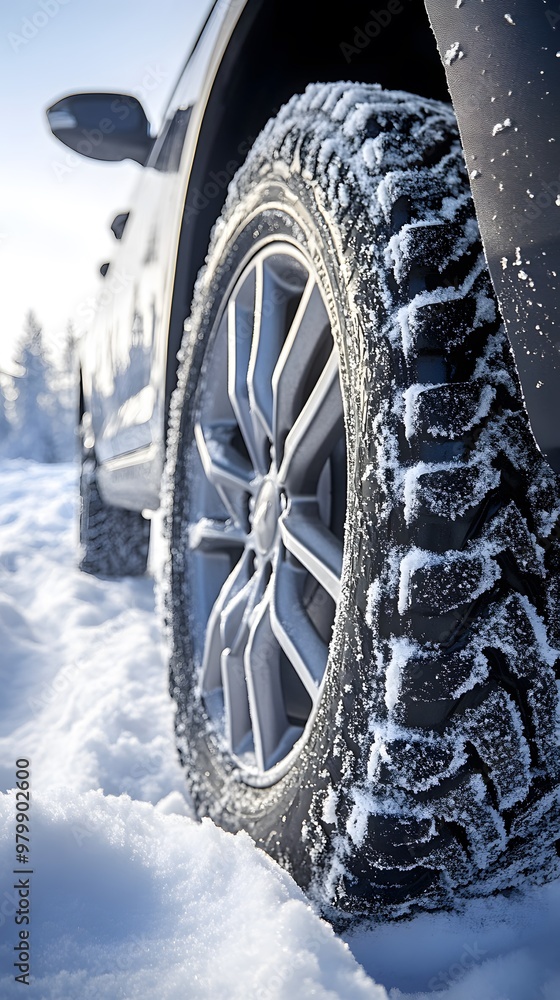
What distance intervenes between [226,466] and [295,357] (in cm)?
37

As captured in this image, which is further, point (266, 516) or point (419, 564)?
point (266, 516)

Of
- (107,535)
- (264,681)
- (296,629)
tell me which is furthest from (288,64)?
(107,535)

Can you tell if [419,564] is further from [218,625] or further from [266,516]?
[218,625]

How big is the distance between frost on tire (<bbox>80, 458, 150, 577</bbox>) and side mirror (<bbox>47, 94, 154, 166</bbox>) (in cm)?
171

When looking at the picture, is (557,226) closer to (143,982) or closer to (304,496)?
(304,496)

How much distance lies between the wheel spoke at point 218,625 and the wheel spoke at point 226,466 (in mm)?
104

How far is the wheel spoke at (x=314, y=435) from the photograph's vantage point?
1.00 metres

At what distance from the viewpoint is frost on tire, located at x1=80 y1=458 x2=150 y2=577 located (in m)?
3.25

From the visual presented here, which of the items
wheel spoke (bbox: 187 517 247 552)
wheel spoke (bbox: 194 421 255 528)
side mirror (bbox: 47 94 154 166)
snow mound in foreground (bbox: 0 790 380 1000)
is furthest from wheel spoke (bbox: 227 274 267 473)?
side mirror (bbox: 47 94 154 166)

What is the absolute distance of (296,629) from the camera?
1.11 metres

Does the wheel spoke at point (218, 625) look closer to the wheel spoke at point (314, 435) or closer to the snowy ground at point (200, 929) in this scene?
the wheel spoke at point (314, 435)

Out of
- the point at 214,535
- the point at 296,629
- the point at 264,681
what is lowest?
the point at 264,681

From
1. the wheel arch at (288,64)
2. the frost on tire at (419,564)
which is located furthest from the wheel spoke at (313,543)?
the wheel arch at (288,64)

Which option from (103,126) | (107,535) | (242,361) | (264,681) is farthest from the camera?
(107,535)
